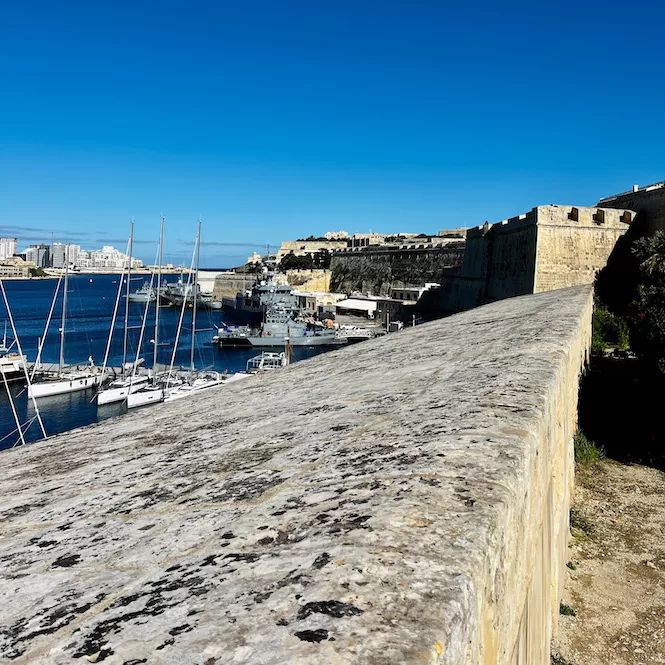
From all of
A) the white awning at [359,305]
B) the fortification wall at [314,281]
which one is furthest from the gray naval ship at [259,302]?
the fortification wall at [314,281]

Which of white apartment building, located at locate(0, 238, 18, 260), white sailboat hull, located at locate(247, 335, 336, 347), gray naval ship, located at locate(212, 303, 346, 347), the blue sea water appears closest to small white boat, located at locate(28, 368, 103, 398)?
the blue sea water

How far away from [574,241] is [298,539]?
59.0 ft

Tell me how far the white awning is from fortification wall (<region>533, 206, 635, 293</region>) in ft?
77.9

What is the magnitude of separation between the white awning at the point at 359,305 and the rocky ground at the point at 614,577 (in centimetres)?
3642

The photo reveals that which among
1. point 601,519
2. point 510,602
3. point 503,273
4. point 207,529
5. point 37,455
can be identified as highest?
point 503,273

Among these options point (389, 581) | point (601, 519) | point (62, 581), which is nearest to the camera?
point (389, 581)

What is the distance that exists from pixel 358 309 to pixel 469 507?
41.1m

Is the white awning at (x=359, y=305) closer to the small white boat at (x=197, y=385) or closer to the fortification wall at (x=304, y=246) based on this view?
the small white boat at (x=197, y=385)

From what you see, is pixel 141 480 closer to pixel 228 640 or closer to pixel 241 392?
pixel 228 640

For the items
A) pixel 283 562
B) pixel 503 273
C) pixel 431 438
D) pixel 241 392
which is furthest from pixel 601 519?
pixel 503 273

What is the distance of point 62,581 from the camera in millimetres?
793

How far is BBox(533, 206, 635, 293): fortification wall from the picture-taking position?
660 inches

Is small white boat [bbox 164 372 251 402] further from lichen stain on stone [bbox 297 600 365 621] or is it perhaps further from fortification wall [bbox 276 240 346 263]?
fortification wall [bbox 276 240 346 263]

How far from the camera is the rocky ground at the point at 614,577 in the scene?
8.55ft
